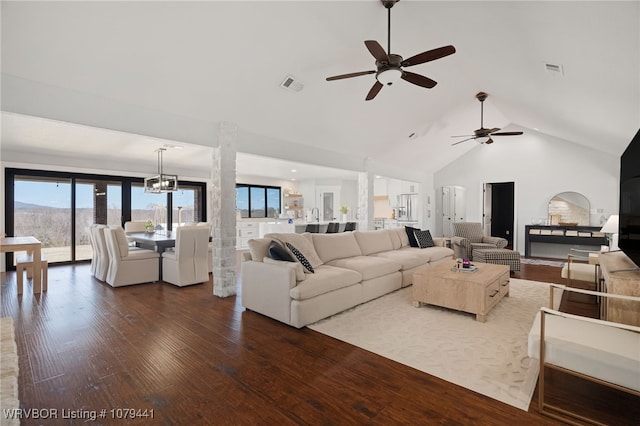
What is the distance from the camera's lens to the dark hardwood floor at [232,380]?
188cm

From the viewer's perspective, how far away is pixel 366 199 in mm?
7418

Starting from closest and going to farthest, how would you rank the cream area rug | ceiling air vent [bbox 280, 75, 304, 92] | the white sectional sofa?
the cream area rug → the white sectional sofa → ceiling air vent [bbox 280, 75, 304, 92]

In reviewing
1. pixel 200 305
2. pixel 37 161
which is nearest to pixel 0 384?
pixel 200 305

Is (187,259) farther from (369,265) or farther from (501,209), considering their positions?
(501,209)

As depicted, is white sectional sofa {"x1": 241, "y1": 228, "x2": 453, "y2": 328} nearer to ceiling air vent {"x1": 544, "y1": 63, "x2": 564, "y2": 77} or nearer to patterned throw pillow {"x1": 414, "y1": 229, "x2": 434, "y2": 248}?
patterned throw pillow {"x1": 414, "y1": 229, "x2": 434, "y2": 248}

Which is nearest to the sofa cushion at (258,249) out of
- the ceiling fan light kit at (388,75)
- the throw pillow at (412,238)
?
the ceiling fan light kit at (388,75)

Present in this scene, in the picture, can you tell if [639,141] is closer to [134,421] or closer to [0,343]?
[134,421]

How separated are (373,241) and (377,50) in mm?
3214

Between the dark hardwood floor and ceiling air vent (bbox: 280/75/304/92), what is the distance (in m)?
3.02

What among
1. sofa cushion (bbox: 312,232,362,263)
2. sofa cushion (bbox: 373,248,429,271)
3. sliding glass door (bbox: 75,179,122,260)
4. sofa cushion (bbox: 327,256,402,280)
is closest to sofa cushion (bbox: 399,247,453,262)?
sofa cushion (bbox: 373,248,429,271)

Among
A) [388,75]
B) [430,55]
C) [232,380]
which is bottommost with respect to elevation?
[232,380]

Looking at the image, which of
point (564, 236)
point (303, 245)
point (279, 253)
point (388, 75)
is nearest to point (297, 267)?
point (279, 253)

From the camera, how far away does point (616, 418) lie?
1.85 meters

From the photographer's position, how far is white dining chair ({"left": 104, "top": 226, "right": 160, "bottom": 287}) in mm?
4977
